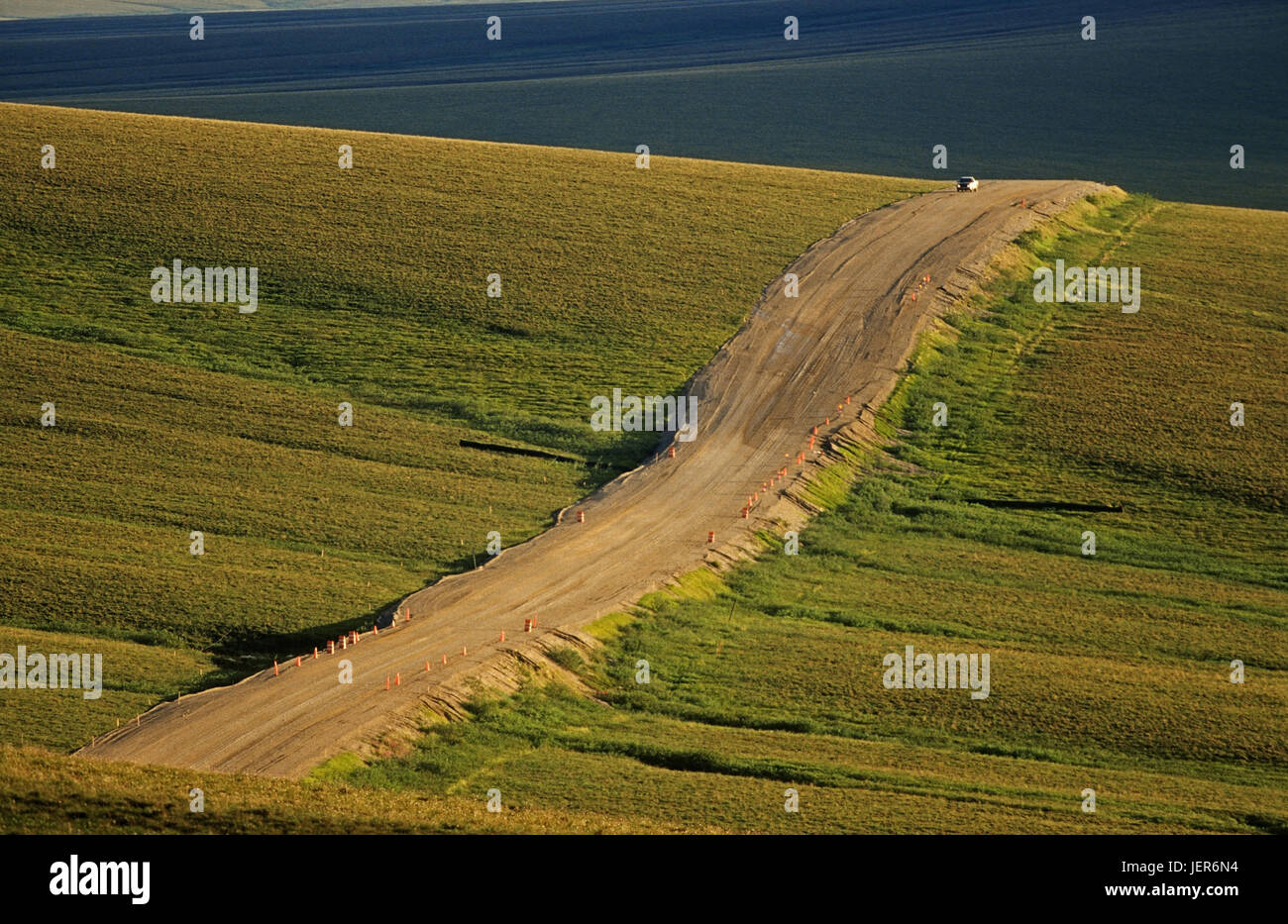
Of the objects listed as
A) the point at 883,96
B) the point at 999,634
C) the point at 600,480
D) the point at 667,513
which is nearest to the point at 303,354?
the point at 600,480

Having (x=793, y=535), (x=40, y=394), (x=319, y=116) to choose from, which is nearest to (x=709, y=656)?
(x=793, y=535)

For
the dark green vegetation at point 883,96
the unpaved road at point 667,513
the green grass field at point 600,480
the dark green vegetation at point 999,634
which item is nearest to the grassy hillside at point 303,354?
the green grass field at point 600,480

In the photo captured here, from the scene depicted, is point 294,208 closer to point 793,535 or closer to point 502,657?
point 793,535

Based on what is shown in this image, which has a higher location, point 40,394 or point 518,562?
point 40,394

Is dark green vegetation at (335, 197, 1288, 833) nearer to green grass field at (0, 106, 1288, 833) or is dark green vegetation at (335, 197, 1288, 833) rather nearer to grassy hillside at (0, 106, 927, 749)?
green grass field at (0, 106, 1288, 833)
